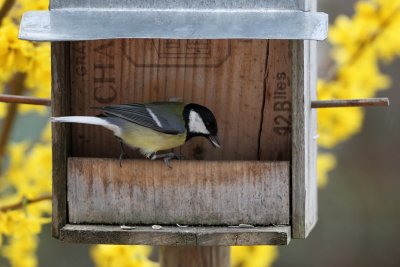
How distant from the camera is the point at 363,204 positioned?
396 inches

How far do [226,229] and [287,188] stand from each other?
0.26 meters

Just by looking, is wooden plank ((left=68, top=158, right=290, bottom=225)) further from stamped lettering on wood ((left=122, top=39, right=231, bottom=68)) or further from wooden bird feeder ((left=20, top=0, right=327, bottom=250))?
stamped lettering on wood ((left=122, top=39, right=231, bottom=68))

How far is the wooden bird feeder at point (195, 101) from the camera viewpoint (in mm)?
2986

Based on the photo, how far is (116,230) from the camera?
10.0 ft

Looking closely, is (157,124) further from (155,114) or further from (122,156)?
(122,156)

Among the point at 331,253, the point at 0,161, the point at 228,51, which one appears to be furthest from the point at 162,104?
the point at 331,253

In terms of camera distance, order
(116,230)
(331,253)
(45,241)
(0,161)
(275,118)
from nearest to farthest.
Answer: (116,230), (275,118), (0,161), (45,241), (331,253)

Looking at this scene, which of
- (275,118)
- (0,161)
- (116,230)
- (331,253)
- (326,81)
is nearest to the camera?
(116,230)

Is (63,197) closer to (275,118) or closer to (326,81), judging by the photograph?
(275,118)

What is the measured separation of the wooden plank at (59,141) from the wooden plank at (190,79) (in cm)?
10

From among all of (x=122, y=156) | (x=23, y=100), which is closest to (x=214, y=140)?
(x=122, y=156)

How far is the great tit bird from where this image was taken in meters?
3.19

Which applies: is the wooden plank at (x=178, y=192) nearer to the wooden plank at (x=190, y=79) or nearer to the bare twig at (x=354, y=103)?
the wooden plank at (x=190, y=79)

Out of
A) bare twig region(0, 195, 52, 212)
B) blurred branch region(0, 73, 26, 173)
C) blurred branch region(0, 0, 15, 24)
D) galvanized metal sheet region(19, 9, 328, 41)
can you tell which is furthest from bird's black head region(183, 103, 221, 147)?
blurred branch region(0, 73, 26, 173)
